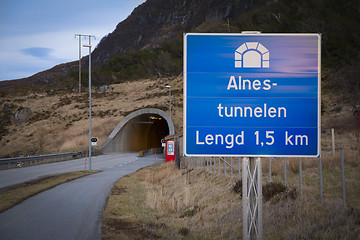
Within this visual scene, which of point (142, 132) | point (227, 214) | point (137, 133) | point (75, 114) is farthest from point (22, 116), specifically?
point (227, 214)

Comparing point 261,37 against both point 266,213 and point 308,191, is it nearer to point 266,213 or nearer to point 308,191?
point 266,213

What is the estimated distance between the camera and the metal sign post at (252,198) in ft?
16.2

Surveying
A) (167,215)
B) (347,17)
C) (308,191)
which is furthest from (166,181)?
(347,17)

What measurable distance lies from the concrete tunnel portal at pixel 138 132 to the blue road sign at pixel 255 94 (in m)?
42.9

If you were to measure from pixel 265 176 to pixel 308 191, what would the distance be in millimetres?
4214

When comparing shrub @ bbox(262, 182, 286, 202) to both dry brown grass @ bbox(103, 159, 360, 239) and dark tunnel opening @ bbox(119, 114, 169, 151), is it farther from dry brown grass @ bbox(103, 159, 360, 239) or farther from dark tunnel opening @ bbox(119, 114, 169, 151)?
dark tunnel opening @ bbox(119, 114, 169, 151)

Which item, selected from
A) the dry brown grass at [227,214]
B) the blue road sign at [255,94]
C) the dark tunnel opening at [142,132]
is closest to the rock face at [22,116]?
the dark tunnel opening at [142,132]

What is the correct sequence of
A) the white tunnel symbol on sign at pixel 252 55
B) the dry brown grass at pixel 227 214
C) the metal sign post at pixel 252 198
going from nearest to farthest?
the metal sign post at pixel 252 198
the white tunnel symbol on sign at pixel 252 55
the dry brown grass at pixel 227 214

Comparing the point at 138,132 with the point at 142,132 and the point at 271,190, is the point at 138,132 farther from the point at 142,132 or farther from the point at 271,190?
the point at 271,190

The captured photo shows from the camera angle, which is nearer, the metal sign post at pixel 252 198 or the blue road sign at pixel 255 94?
the metal sign post at pixel 252 198

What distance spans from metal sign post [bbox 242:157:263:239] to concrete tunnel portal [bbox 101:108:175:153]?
141 ft

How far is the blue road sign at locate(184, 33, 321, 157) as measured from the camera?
516 cm

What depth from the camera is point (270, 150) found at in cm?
516

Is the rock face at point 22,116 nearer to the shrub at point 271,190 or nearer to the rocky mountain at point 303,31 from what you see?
the rocky mountain at point 303,31
